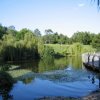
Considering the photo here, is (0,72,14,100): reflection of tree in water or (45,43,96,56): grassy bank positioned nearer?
(0,72,14,100): reflection of tree in water

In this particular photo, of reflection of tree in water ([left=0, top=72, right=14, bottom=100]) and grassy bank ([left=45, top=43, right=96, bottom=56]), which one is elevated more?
grassy bank ([left=45, top=43, right=96, bottom=56])

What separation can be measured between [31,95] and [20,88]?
9.95 feet

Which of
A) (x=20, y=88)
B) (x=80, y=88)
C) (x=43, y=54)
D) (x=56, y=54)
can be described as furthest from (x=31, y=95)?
(x=56, y=54)

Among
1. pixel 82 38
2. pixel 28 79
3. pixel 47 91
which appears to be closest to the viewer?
pixel 47 91

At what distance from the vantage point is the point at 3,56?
47562 millimetres

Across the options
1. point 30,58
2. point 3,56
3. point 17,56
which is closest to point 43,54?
point 30,58

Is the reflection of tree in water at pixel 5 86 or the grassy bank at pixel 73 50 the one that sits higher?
the grassy bank at pixel 73 50

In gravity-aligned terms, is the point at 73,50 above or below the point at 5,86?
above

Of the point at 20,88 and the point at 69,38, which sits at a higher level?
the point at 69,38

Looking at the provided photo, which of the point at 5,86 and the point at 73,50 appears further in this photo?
the point at 73,50

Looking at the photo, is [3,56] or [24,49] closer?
[3,56]

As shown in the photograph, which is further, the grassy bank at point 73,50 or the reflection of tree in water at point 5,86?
the grassy bank at point 73,50

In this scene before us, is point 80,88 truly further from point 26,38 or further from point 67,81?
point 26,38

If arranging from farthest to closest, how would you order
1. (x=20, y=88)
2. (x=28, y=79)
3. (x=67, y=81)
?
(x=28, y=79)
(x=67, y=81)
(x=20, y=88)
